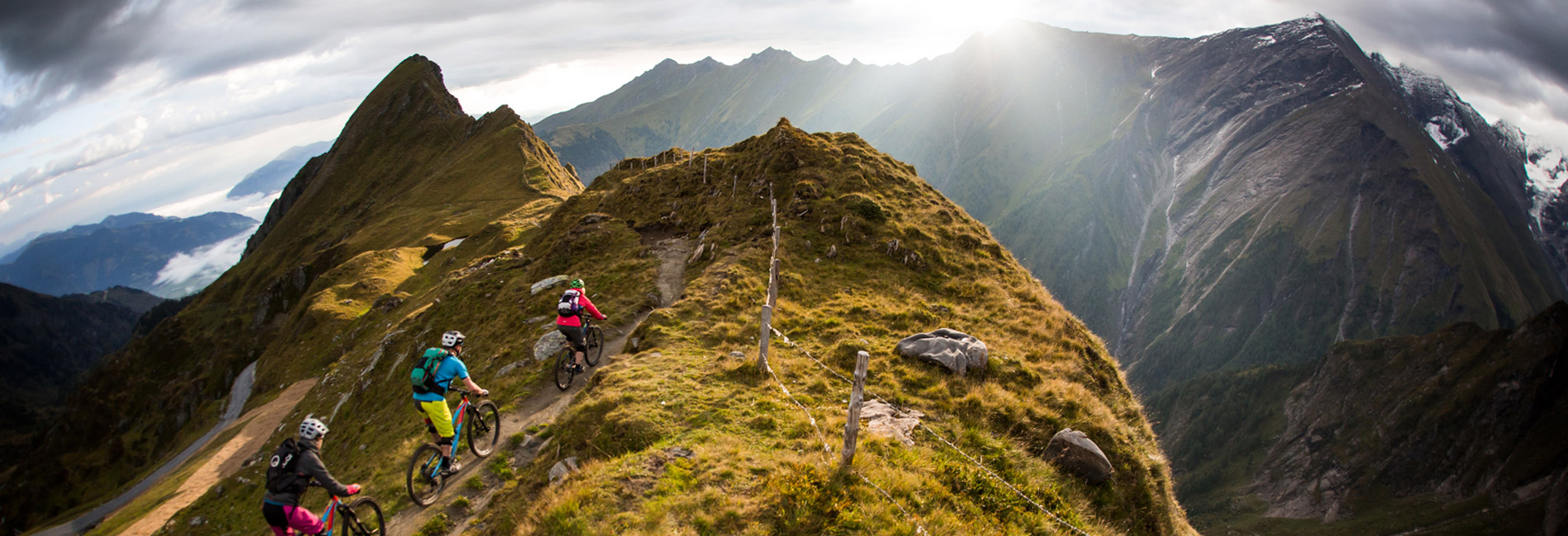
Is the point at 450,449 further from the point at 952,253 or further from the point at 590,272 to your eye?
the point at 952,253

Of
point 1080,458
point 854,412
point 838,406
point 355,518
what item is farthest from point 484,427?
point 1080,458

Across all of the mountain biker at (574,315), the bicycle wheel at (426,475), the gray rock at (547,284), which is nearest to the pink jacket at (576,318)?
the mountain biker at (574,315)

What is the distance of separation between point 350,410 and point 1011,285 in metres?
31.4

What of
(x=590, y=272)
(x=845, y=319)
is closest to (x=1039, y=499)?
(x=845, y=319)

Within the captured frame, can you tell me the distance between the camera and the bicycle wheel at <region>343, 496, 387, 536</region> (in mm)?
12130

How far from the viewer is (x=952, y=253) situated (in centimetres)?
2734

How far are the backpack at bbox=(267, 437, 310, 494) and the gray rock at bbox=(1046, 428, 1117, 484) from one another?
15096mm

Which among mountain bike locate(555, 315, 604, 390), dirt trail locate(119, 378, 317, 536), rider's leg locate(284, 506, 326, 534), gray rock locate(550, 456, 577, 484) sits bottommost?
dirt trail locate(119, 378, 317, 536)

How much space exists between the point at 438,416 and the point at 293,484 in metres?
3.05

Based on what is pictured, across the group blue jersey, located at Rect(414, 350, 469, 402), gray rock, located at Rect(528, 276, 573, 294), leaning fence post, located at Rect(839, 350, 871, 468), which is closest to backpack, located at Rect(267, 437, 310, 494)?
blue jersey, located at Rect(414, 350, 469, 402)

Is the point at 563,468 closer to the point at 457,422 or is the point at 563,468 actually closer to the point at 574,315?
the point at 457,422

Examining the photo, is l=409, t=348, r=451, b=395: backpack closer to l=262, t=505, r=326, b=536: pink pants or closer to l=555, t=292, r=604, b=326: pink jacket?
l=262, t=505, r=326, b=536: pink pants

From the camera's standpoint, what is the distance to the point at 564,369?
61.5ft

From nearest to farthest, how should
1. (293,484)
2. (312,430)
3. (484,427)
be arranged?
1. (293,484)
2. (312,430)
3. (484,427)
